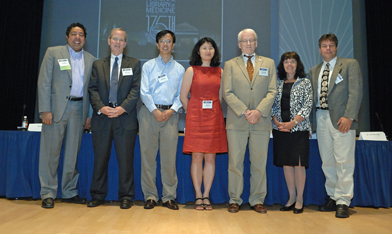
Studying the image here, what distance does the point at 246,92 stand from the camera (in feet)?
9.80

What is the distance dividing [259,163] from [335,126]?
866mm

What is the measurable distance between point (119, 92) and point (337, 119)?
2.28 m

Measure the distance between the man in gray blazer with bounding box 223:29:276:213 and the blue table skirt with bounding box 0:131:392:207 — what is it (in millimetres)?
286

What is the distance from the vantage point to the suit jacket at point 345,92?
2.95m

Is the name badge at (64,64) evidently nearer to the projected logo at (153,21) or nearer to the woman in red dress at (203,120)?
the woman in red dress at (203,120)

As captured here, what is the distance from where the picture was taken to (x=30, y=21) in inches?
199

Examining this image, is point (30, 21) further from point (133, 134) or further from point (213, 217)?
point (213, 217)

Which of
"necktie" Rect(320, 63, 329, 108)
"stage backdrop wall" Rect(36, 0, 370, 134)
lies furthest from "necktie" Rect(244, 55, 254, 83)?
"stage backdrop wall" Rect(36, 0, 370, 134)

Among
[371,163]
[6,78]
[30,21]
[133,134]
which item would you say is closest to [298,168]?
[371,163]

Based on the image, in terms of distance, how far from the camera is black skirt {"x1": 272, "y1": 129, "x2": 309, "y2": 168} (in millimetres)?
2928

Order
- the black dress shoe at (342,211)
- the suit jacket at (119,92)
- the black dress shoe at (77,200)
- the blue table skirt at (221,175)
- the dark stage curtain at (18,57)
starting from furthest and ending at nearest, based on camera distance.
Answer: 1. the dark stage curtain at (18,57)
2. the blue table skirt at (221,175)
3. the black dress shoe at (77,200)
4. the suit jacket at (119,92)
5. the black dress shoe at (342,211)

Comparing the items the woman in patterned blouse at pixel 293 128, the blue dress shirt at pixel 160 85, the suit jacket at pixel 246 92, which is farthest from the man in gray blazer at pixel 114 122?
the woman in patterned blouse at pixel 293 128

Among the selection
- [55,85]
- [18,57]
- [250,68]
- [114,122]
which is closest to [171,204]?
[114,122]

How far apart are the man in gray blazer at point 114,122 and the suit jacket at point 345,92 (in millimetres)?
2059
